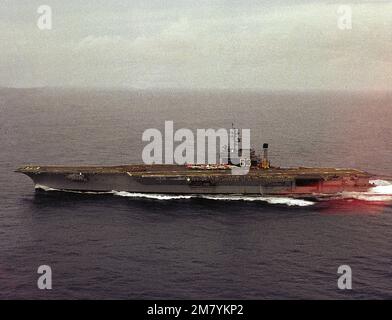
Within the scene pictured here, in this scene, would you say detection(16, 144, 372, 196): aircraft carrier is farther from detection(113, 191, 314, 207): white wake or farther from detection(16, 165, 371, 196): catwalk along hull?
detection(113, 191, 314, 207): white wake

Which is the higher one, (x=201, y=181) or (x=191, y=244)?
(x=201, y=181)

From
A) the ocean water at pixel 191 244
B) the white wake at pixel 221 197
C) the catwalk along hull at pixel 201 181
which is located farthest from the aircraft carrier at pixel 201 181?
the ocean water at pixel 191 244

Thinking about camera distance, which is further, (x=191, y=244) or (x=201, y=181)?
(x=201, y=181)

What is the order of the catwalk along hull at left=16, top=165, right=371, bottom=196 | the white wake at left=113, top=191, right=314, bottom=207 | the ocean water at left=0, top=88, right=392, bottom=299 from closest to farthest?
1. the ocean water at left=0, top=88, right=392, bottom=299
2. the white wake at left=113, top=191, right=314, bottom=207
3. the catwalk along hull at left=16, top=165, right=371, bottom=196

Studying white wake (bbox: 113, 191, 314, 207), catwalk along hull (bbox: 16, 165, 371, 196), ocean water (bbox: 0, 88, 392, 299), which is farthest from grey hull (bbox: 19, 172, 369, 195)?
ocean water (bbox: 0, 88, 392, 299)

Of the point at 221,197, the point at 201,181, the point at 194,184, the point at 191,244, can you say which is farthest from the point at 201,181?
the point at 191,244

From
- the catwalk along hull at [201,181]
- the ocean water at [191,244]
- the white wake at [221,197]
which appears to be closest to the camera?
the ocean water at [191,244]

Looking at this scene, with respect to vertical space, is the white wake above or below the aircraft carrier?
below

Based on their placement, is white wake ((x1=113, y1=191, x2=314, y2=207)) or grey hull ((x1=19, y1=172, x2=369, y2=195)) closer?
white wake ((x1=113, y1=191, x2=314, y2=207))

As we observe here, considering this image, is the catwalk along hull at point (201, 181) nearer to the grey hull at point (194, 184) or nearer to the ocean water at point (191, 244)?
the grey hull at point (194, 184)

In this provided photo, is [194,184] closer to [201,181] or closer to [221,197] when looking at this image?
[201,181]
